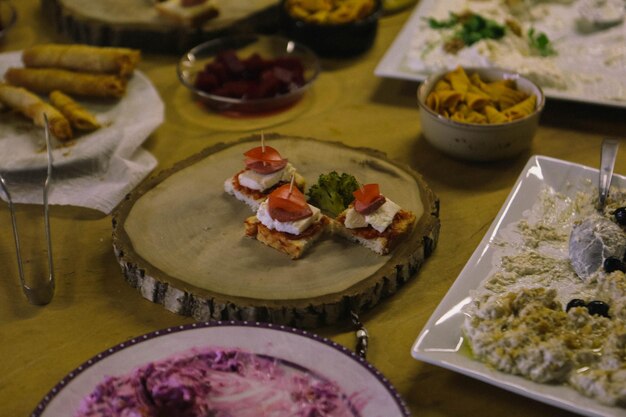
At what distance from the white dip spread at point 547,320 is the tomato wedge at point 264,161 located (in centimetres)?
46

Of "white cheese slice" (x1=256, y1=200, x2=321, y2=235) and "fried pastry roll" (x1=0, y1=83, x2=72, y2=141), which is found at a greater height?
"white cheese slice" (x1=256, y1=200, x2=321, y2=235)

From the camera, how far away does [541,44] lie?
2.14 metres

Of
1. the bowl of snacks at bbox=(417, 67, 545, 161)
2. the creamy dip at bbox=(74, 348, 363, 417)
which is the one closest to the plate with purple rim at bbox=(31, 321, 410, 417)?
the creamy dip at bbox=(74, 348, 363, 417)

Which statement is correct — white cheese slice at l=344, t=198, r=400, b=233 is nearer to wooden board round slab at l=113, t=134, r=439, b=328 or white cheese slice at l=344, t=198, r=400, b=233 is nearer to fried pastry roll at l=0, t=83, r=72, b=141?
wooden board round slab at l=113, t=134, r=439, b=328

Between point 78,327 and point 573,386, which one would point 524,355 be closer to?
point 573,386

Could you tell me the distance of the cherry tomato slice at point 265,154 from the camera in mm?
1515

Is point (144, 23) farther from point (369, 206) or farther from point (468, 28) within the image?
Result: point (369, 206)

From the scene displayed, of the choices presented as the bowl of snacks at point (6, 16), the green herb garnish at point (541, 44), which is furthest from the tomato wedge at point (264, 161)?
the bowl of snacks at point (6, 16)

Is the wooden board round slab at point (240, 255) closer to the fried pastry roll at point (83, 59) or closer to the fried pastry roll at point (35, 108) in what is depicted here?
the fried pastry roll at point (35, 108)

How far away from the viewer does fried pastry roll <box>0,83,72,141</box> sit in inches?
71.7

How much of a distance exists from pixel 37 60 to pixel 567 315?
61.4 inches

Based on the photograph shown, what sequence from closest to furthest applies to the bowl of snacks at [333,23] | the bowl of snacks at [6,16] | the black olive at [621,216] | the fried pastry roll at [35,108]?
1. the black olive at [621,216]
2. the fried pastry roll at [35,108]
3. the bowl of snacks at [333,23]
4. the bowl of snacks at [6,16]

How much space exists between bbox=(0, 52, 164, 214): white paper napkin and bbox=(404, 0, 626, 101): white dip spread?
0.75 metres

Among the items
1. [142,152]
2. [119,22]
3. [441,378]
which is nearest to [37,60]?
[119,22]
